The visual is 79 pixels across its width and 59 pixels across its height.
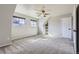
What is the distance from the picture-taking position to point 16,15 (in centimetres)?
800

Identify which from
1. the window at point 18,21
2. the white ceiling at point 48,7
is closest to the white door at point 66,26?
the white ceiling at point 48,7

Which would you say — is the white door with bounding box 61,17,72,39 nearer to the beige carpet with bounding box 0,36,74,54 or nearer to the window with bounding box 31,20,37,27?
the beige carpet with bounding box 0,36,74,54

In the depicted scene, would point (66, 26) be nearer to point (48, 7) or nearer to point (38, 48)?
point (48, 7)

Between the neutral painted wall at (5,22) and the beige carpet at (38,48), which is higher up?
the neutral painted wall at (5,22)

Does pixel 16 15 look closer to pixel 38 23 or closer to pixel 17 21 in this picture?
pixel 17 21

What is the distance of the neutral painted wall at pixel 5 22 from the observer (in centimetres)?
490

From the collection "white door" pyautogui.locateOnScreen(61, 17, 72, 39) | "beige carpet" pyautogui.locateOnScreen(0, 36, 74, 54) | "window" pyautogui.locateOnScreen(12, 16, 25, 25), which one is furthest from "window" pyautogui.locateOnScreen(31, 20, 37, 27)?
"beige carpet" pyautogui.locateOnScreen(0, 36, 74, 54)

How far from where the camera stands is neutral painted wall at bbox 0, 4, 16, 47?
490 cm

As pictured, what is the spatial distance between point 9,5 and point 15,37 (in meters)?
3.41

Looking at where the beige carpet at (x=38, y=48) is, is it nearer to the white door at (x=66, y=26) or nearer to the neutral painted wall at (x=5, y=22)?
the neutral painted wall at (x=5, y=22)
